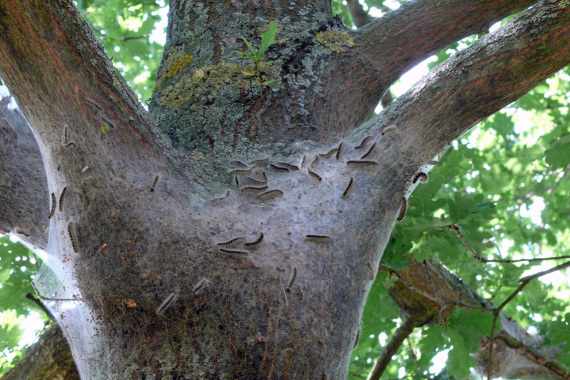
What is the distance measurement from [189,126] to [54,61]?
61cm

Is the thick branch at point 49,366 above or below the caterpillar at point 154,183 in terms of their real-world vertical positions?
below

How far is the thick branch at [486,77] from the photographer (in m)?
1.95

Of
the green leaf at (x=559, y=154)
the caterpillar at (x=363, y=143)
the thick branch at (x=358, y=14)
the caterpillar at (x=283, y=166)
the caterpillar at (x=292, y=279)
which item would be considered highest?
the thick branch at (x=358, y=14)

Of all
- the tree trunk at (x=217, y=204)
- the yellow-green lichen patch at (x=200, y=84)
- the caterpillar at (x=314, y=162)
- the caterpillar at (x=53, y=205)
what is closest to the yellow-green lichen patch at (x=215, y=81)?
the yellow-green lichen patch at (x=200, y=84)

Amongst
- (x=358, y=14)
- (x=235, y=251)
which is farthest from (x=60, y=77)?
(x=358, y=14)

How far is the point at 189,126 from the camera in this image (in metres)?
2.24

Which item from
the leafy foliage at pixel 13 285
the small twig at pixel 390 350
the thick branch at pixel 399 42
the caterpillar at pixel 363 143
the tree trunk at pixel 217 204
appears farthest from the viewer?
the leafy foliage at pixel 13 285

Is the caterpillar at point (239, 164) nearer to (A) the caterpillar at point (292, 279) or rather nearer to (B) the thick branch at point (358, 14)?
(A) the caterpillar at point (292, 279)

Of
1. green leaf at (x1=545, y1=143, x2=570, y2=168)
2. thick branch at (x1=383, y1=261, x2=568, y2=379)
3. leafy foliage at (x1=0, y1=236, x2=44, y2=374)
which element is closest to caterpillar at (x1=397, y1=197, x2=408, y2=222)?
thick branch at (x1=383, y1=261, x2=568, y2=379)

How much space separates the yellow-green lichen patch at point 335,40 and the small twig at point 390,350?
141 cm

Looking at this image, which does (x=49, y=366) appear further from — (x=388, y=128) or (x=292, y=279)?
(x=388, y=128)

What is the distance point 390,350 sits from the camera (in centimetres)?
318

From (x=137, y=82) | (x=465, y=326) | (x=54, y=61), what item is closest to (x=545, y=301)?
(x=465, y=326)

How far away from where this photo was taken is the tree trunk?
1624 mm
